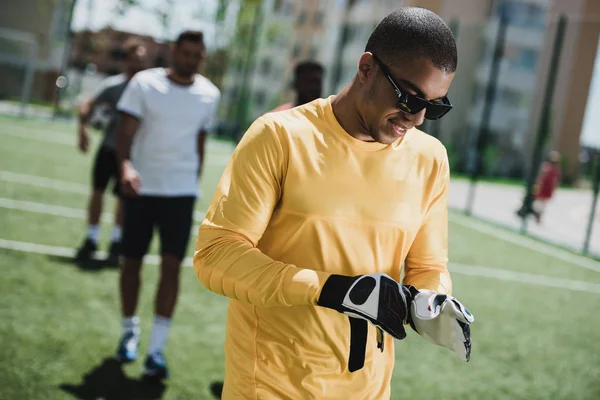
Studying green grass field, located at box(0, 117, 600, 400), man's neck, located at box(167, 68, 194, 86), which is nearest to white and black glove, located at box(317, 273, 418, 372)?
green grass field, located at box(0, 117, 600, 400)

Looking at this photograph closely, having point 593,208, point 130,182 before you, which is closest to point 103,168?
point 130,182

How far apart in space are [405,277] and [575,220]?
38.6 feet

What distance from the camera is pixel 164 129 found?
4633 mm

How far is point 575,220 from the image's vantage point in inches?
513

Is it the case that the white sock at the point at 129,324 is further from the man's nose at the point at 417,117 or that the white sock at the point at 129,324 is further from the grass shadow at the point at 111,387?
the man's nose at the point at 417,117

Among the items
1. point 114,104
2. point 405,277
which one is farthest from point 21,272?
point 405,277

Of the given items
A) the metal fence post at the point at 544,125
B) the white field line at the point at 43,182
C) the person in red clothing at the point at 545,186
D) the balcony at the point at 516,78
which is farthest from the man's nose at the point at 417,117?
the balcony at the point at 516,78

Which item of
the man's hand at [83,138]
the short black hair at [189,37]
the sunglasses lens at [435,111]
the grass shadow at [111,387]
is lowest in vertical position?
the grass shadow at [111,387]

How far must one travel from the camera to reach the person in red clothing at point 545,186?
1403 centimetres

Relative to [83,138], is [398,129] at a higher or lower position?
higher

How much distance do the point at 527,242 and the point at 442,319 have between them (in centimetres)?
1164

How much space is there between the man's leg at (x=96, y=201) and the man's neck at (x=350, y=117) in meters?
5.67

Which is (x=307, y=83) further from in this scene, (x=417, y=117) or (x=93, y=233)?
(x=93, y=233)

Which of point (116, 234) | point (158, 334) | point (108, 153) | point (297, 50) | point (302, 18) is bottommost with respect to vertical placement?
point (116, 234)
